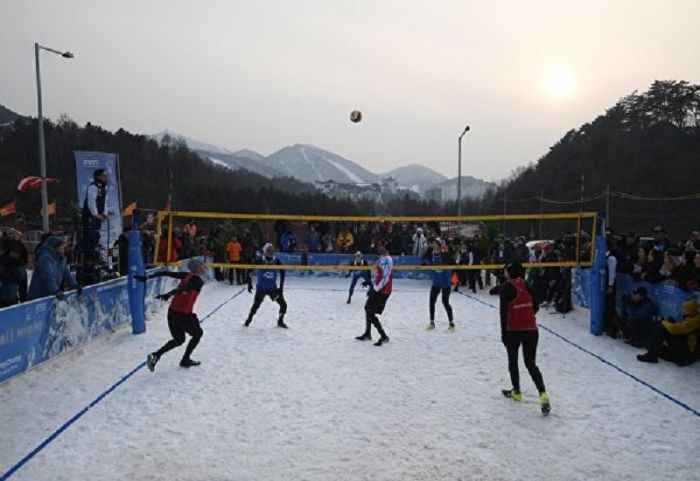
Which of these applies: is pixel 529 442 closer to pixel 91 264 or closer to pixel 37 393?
pixel 37 393

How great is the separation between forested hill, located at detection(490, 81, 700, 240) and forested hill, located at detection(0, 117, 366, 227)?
25.3 meters

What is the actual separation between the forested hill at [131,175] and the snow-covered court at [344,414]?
1635 inches

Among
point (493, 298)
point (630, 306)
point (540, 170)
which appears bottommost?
point (493, 298)

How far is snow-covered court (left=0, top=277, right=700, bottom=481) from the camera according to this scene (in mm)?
4637

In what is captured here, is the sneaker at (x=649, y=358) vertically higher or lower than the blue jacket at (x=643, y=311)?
lower

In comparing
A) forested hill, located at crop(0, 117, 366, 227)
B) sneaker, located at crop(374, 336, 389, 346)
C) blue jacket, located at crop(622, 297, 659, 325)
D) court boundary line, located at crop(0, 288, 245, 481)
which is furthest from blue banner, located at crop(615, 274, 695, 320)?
forested hill, located at crop(0, 117, 366, 227)

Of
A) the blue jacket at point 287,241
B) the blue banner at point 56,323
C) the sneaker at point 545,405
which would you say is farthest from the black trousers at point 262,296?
the blue jacket at point 287,241

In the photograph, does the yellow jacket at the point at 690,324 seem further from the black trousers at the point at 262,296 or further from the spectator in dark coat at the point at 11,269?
the spectator in dark coat at the point at 11,269

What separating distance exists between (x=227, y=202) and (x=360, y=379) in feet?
177

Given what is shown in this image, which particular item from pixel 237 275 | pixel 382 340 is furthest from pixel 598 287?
pixel 237 275

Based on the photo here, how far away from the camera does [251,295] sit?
14.9m

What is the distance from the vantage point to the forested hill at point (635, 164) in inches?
1427

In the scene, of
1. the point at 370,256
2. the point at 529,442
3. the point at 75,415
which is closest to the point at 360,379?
the point at 529,442

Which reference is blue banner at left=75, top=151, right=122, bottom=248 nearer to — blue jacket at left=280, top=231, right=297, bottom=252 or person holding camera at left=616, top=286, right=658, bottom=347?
blue jacket at left=280, top=231, right=297, bottom=252
